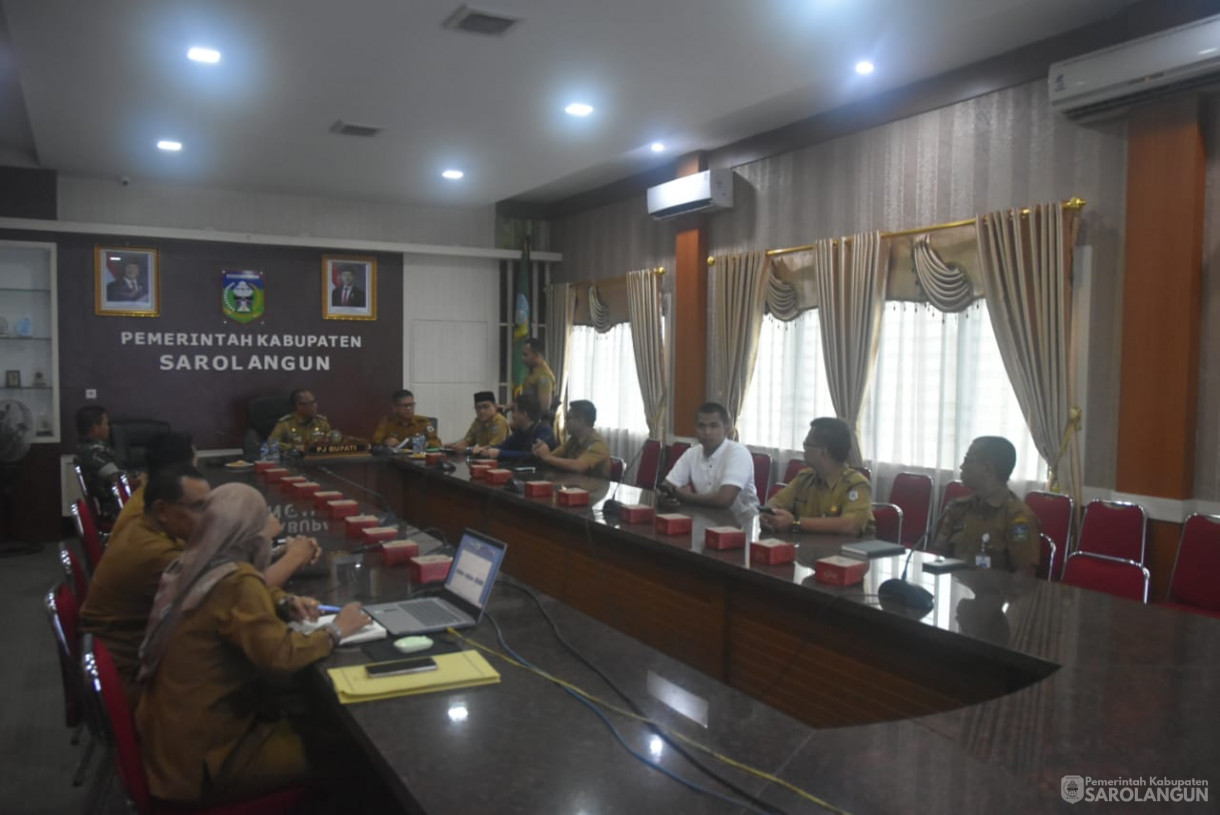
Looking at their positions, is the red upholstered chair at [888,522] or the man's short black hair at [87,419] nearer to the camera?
the red upholstered chair at [888,522]

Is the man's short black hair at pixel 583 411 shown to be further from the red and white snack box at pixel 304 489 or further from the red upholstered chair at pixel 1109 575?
the red upholstered chair at pixel 1109 575

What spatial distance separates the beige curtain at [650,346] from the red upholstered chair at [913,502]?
101 inches

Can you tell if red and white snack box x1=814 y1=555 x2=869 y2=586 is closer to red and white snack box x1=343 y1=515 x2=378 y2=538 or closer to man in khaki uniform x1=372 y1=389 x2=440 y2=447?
red and white snack box x1=343 y1=515 x2=378 y2=538

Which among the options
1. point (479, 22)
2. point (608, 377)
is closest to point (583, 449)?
point (479, 22)

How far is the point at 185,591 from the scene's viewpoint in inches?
71.7

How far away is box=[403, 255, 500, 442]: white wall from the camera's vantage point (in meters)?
8.05

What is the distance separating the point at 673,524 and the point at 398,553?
972 millimetres

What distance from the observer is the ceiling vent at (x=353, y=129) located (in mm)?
5039

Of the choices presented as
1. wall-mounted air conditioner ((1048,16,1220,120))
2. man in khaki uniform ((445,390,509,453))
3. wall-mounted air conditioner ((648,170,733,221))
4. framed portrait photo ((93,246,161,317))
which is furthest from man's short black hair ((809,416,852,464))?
framed portrait photo ((93,246,161,317))

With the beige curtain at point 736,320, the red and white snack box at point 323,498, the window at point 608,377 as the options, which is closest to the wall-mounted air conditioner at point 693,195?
the beige curtain at point 736,320

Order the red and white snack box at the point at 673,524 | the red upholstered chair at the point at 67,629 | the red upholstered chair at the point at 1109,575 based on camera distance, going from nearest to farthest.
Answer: the red upholstered chair at the point at 67,629, the red upholstered chair at the point at 1109,575, the red and white snack box at the point at 673,524

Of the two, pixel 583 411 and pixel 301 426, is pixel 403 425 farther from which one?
pixel 583 411

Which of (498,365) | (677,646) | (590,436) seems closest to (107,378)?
(498,365)

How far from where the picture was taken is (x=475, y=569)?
7.32ft
